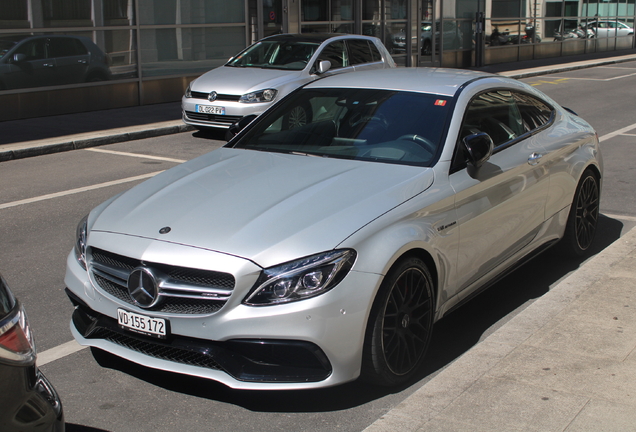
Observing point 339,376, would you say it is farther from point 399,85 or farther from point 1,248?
point 1,248

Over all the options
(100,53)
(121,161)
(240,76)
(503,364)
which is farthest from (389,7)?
(503,364)

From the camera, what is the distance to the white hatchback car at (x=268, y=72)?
41.4ft

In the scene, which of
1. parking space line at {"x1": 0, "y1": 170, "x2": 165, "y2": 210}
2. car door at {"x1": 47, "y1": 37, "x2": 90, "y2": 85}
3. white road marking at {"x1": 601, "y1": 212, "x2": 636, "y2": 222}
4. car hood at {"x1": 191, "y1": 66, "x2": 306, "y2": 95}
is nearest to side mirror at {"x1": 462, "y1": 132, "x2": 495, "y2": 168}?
white road marking at {"x1": 601, "y1": 212, "x2": 636, "y2": 222}

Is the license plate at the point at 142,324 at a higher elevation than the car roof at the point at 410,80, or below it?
below

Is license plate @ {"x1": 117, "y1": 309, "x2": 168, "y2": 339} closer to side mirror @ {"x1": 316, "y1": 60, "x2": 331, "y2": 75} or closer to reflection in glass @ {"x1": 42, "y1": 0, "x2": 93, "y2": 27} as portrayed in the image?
side mirror @ {"x1": 316, "y1": 60, "x2": 331, "y2": 75}

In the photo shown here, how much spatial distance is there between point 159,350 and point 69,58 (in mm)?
13130

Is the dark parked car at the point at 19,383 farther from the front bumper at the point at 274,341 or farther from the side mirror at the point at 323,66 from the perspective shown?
the side mirror at the point at 323,66

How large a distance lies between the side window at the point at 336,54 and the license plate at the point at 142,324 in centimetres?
1086

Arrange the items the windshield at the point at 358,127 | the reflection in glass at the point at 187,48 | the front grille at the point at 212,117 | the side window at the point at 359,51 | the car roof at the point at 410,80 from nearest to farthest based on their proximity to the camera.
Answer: the windshield at the point at 358,127, the car roof at the point at 410,80, the front grille at the point at 212,117, the side window at the point at 359,51, the reflection in glass at the point at 187,48

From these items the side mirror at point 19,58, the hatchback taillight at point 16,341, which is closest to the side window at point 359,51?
the side mirror at point 19,58

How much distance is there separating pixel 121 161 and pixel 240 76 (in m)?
3.05

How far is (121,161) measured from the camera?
1100 centimetres

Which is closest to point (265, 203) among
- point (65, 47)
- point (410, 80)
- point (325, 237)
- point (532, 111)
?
point (325, 237)

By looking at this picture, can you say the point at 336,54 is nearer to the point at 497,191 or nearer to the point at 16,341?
the point at 497,191
